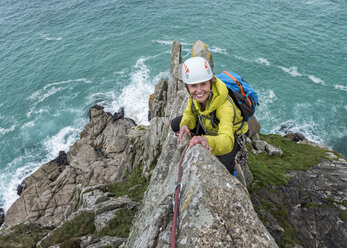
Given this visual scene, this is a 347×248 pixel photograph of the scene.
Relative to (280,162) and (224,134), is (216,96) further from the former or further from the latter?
(280,162)

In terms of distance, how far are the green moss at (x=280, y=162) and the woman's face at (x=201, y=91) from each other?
30.5 feet

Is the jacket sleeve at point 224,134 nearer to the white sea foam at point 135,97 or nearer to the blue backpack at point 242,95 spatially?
the blue backpack at point 242,95

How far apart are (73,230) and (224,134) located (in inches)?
500

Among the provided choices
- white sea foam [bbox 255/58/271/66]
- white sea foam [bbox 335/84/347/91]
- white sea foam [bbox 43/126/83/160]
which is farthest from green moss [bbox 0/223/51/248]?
white sea foam [bbox 335/84/347/91]

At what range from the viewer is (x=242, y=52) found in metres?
63.0

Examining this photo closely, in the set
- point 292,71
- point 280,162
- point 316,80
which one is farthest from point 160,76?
point 280,162

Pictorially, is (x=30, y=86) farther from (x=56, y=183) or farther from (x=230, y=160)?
(x=230, y=160)

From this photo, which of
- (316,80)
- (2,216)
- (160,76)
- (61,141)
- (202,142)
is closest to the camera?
(202,142)

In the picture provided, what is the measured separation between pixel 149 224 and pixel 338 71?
6606 centimetres

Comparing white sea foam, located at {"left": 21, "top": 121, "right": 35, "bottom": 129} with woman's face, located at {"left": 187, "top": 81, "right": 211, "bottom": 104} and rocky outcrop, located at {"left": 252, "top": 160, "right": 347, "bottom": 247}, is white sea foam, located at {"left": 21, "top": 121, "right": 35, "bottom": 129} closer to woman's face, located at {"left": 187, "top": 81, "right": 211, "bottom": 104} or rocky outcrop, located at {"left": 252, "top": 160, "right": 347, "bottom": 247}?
rocky outcrop, located at {"left": 252, "top": 160, "right": 347, "bottom": 247}

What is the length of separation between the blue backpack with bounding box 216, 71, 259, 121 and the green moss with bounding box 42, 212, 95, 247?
12.5 metres

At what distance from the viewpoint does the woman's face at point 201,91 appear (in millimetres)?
7527

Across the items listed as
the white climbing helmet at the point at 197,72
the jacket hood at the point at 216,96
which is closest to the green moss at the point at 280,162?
the jacket hood at the point at 216,96

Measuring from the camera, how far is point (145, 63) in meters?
65.0
